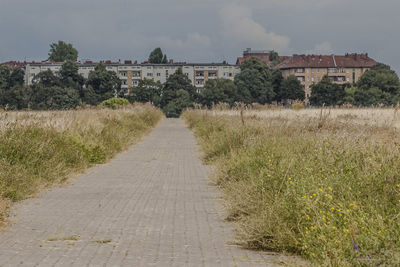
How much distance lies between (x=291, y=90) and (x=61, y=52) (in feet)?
204

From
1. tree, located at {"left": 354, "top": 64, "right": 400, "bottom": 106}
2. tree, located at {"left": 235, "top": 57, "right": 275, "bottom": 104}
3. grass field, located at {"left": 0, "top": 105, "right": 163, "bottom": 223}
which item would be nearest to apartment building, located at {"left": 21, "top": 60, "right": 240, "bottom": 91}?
tree, located at {"left": 235, "top": 57, "right": 275, "bottom": 104}

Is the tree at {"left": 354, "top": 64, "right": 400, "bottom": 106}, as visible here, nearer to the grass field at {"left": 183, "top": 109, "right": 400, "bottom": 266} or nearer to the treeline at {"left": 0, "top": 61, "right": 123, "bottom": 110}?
the treeline at {"left": 0, "top": 61, "right": 123, "bottom": 110}

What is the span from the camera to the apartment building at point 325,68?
484ft

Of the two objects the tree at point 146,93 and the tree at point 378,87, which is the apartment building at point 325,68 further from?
the tree at point 146,93

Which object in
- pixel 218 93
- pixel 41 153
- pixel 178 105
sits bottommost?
pixel 178 105

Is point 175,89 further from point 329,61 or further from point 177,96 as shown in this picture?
point 329,61

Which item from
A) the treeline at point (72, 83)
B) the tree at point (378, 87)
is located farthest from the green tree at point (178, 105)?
the tree at point (378, 87)

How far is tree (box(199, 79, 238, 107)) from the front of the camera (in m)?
107

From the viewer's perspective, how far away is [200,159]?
57.2ft

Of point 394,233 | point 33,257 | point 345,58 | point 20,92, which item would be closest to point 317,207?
point 394,233

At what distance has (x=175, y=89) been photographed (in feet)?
365

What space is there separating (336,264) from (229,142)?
10.1m

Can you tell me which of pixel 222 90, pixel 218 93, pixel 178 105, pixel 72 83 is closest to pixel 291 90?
pixel 222 90

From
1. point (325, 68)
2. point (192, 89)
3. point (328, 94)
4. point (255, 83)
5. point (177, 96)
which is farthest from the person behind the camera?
point (325, 68)
